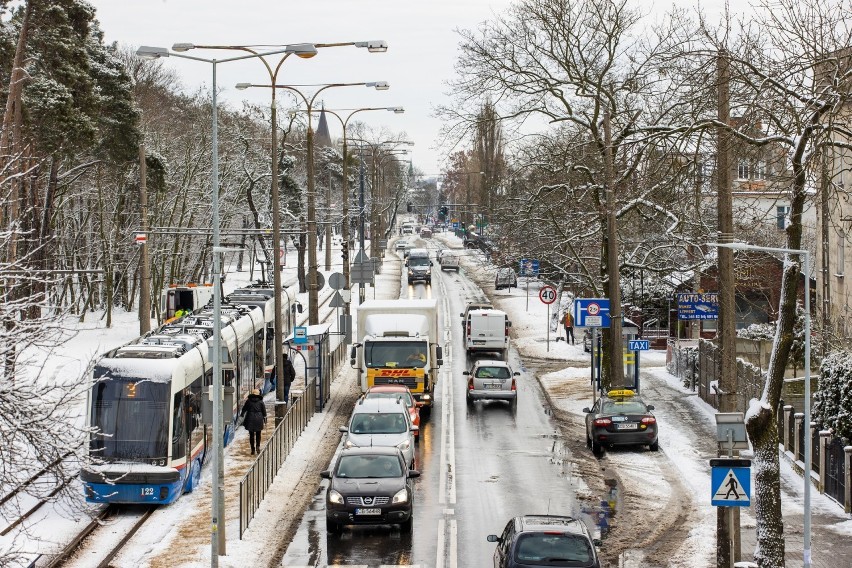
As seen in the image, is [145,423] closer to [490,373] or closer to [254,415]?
[254,415]

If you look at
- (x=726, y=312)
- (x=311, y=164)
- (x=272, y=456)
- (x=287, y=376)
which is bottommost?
(x=272, y=456)

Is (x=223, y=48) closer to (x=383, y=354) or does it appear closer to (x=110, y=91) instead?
(x=383, y=354)

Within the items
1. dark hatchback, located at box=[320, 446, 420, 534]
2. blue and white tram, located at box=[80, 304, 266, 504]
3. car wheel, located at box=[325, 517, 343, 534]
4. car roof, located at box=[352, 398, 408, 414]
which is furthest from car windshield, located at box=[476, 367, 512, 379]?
car wheel, located at box=[325, 517, 343, 534]

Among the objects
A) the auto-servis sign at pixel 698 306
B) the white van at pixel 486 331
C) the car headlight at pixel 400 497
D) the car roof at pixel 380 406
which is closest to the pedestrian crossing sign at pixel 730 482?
the car headlight at pixel 400 497

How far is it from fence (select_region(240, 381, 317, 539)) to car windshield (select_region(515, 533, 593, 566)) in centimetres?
617

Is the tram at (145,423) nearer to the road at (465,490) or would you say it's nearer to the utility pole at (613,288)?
the road at (465,490)

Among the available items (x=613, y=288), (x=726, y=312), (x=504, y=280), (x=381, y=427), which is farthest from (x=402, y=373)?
(x=504, y=280)

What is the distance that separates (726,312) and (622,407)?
800 centimetres

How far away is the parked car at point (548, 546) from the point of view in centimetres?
1592

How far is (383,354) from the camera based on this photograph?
34.8m

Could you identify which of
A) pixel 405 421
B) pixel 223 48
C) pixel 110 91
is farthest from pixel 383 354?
pixel 110 91

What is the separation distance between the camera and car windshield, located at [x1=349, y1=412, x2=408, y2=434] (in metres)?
26.7

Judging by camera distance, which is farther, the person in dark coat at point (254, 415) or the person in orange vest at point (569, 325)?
the person in orange vest at point (569, 325)

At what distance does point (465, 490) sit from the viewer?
81.1ft
